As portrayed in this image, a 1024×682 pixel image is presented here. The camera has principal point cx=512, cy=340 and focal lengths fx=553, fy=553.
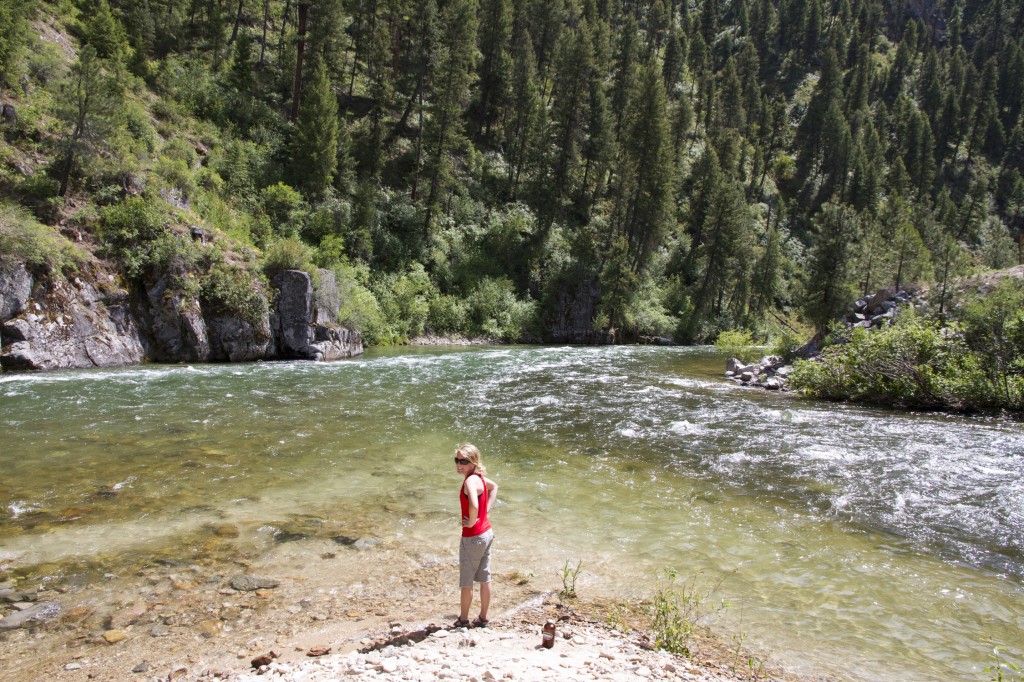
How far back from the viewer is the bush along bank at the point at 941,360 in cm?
1535

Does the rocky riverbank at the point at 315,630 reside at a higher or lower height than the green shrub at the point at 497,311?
lower

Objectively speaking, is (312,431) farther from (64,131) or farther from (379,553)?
(64,131)

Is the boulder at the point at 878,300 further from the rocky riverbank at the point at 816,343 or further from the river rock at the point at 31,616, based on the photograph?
the river rock at the point at 31,616

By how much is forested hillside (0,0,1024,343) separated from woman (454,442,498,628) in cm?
1988

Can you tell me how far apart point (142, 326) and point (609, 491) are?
19253 mm

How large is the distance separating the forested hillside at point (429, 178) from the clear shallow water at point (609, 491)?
10803 millimetres

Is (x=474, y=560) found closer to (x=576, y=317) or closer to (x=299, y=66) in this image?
(x=576, y=317)

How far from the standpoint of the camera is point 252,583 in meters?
5.92

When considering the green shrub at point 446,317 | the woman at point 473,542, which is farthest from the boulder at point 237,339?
the woman at point 473,542

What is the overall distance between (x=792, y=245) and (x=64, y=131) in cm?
7067

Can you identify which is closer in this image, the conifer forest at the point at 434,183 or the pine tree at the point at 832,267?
the conifer forest at the point at 434,183

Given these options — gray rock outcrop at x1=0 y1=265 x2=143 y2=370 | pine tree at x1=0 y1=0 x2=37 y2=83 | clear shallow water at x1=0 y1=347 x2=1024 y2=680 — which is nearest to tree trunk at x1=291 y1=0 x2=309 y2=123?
pine tree at x1=0 y1=0 x2=37 y2=83

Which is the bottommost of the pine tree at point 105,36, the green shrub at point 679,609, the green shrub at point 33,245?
the green shrub at point 679,609

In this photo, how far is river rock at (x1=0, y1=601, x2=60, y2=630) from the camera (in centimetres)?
491
